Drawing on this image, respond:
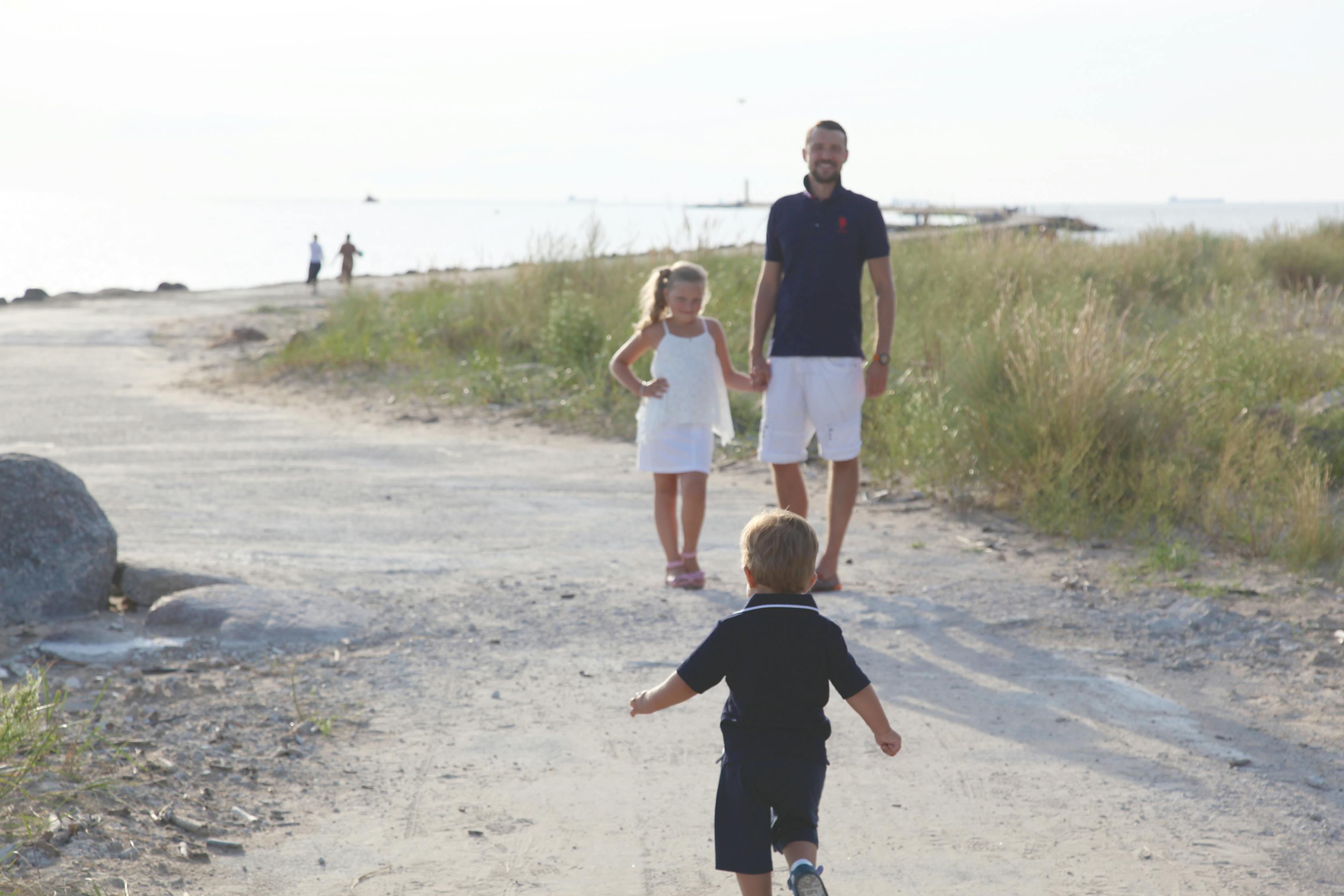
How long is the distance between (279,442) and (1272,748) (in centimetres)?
805

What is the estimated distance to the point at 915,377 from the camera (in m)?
9.80

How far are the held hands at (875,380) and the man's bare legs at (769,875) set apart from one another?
127 inches

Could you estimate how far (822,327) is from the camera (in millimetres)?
5359

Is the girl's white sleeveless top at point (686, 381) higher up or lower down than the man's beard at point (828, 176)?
lower down

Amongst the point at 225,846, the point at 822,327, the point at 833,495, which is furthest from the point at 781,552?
the point at 833,495

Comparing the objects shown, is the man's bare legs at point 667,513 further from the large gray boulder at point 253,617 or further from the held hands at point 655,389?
the large gray boulder at point 253,617

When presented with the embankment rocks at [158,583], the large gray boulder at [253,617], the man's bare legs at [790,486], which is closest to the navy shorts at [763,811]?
the large gray boulder at [253,617]

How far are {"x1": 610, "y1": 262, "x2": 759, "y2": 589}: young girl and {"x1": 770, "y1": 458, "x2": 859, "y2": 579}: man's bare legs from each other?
0.38m

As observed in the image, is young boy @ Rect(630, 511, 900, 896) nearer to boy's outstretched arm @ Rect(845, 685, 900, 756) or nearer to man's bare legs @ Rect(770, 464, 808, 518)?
boy's outstretched arm @ Rect(845, 685, 900, 756)

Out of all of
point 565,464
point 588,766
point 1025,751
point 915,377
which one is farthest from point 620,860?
point 915,377

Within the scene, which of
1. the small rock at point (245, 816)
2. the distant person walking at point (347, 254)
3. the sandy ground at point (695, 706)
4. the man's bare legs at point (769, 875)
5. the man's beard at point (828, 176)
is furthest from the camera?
the distant person walking at point (347, 254)

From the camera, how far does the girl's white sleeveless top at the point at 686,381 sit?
18.3 ft

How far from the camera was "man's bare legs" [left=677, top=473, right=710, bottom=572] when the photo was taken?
562 centimetres

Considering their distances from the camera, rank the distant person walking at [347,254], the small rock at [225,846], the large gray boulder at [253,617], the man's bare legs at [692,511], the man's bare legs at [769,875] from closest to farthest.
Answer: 1. the man's bare legs at [769,875]
2. the small rock at [225,846]
3. the large gray boulder at [253,617]
4. the man's bare legs at [692,511]
5. the distant person walking at [347,254]
